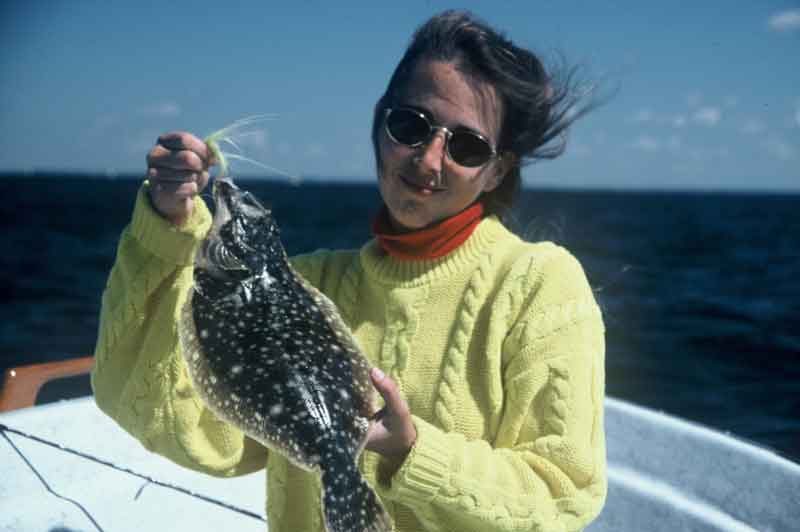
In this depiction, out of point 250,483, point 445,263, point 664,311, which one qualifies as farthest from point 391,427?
point 664,311

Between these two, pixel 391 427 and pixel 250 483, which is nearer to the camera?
pixel 391 427

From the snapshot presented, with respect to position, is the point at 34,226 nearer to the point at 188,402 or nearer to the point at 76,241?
the point at 76,241

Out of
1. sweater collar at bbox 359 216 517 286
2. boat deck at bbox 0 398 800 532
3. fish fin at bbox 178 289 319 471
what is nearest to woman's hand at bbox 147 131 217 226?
fish fin at bbox 178 289 319 471

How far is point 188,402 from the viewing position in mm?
2326

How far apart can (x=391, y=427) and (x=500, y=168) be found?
1005 millimetres

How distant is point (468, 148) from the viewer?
86.4 inches

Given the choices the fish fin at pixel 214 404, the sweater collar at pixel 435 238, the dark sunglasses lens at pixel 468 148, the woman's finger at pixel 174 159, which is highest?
the woman's finger at pixel 174 159

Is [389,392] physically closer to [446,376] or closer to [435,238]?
[446,376]

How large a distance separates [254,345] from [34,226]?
2118 inches

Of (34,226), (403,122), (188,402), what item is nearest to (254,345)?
(188,402)

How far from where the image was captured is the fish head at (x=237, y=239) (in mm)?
2285

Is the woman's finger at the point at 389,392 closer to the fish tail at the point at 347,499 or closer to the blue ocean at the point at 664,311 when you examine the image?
the fish tail at the point at 347,499

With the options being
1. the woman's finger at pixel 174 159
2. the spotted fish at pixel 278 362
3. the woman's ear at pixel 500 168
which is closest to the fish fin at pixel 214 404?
the spotted fish at pixel 278 362

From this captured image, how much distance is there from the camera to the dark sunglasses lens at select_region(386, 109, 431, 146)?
2.17 meters
